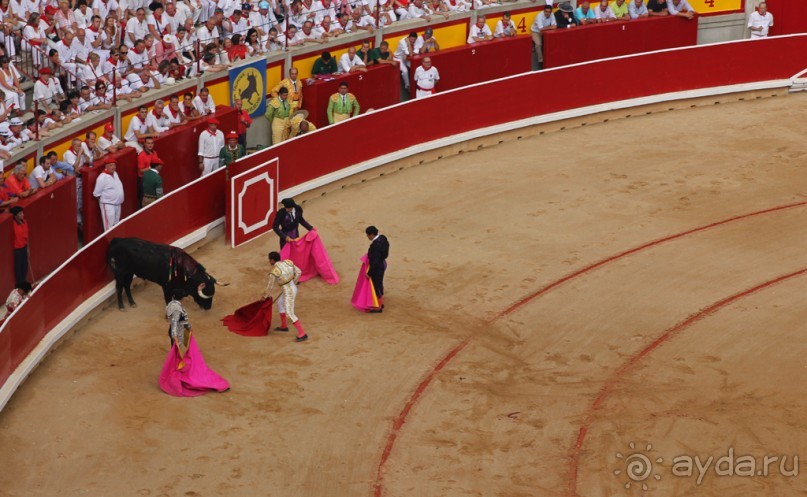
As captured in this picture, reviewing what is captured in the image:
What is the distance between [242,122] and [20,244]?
17.9ft

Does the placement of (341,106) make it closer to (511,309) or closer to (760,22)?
(511,309)

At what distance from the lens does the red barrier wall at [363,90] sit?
82.3 ft

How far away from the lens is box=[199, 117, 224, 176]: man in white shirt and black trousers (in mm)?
22906

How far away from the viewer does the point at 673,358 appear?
61.3 feet

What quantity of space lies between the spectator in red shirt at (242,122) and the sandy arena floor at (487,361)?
1.60 m

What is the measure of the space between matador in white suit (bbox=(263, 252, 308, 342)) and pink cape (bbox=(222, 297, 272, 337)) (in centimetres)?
15

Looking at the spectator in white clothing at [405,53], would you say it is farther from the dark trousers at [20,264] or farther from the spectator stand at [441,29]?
the dark trousers at [20,264]

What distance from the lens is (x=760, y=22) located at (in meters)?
29.9

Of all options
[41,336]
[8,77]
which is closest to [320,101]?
[8,77]

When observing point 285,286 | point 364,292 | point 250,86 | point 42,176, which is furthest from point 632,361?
point 250,86

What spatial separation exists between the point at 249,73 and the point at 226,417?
8755 mm

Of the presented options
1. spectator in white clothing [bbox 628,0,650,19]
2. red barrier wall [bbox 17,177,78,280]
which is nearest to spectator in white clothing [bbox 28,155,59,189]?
red barrier wall [bbox 17,177,78,280]

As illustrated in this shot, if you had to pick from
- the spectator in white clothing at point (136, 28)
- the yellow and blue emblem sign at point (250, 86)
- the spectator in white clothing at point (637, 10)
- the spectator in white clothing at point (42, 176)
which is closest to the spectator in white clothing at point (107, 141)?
the spectator in white clothing at point (42, 176)

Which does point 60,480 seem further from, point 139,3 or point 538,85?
point 538,85
